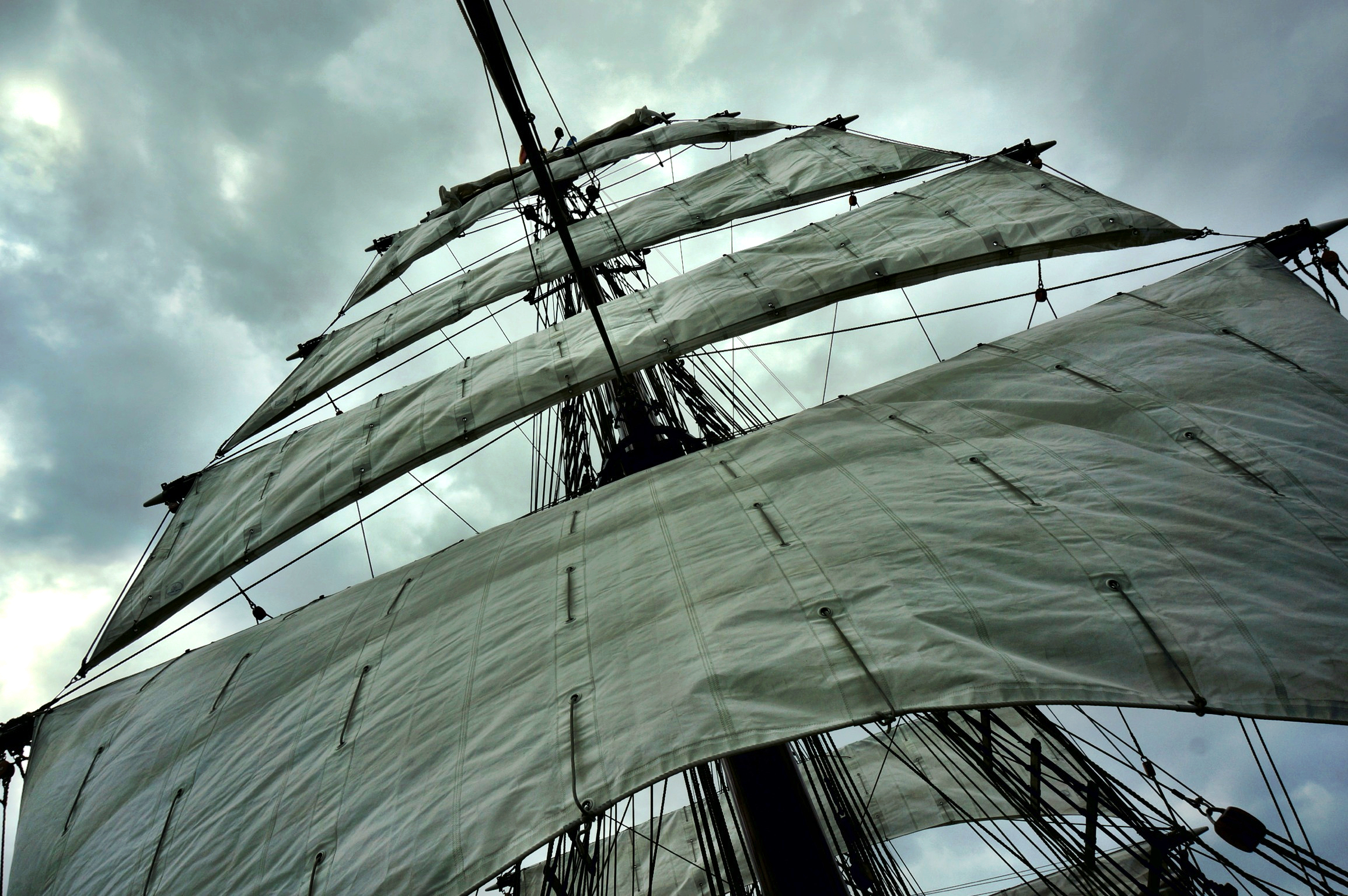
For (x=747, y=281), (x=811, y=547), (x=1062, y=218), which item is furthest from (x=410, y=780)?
(x=1062, y=218)

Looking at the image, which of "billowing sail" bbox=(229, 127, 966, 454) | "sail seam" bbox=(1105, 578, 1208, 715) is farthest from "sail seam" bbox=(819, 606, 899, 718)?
"billowing sail" bbox=(229, 127, 966, 454)

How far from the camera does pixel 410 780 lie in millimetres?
4180

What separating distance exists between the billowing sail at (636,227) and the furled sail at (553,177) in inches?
88.4

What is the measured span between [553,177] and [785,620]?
38.3 ft

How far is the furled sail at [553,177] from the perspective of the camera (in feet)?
42.9

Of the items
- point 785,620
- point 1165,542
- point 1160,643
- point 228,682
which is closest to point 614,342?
A: point 785,620

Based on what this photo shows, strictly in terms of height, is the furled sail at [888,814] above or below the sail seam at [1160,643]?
above

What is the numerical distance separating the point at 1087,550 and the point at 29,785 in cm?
903

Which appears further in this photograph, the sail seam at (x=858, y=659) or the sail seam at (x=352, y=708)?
the sail seam at (x=352, y=708)

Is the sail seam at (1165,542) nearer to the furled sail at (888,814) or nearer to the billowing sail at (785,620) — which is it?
the billowing sail at (785,620)

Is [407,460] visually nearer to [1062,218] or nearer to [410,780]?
[410,780]

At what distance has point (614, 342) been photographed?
295 inches

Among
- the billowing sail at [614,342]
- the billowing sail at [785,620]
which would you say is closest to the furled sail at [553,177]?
the billowing sail at [614,342]

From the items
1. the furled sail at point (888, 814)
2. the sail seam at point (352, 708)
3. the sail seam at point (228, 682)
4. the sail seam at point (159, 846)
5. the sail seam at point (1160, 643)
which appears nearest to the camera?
the sail seam at point (1160, 643)
